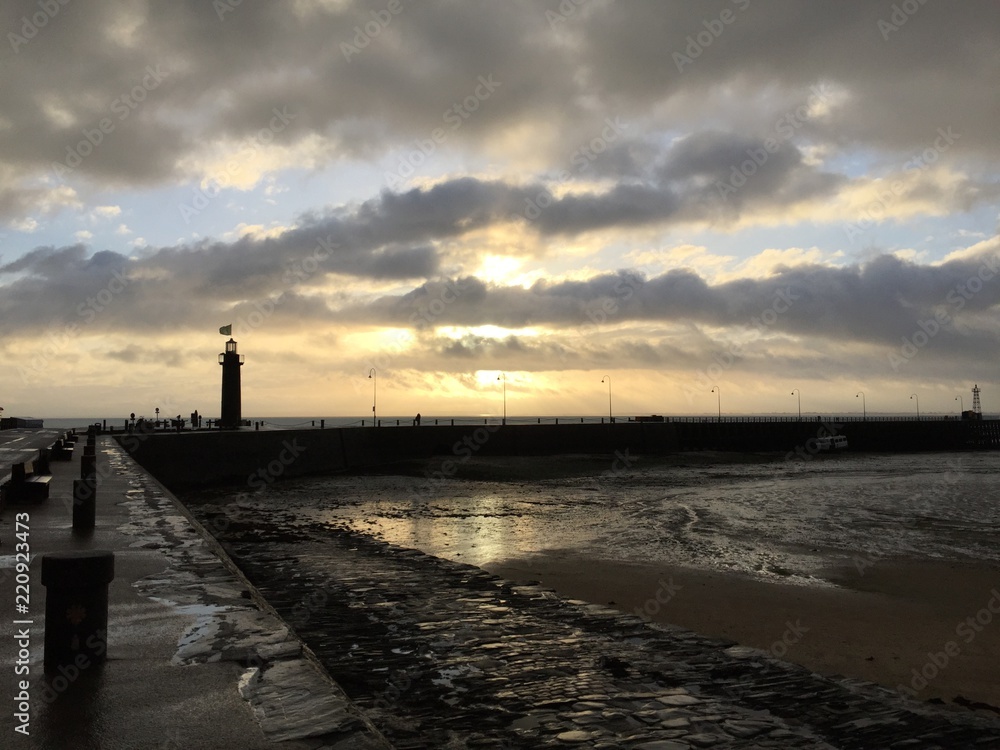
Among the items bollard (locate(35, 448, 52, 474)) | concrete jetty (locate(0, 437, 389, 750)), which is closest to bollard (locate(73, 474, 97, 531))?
concrete jetty (locate(0, 437, 389, 750))

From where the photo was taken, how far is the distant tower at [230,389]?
181 feet

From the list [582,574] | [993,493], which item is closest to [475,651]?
[582,574]

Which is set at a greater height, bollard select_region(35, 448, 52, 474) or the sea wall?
bollard select_region(35, 448, 52, 474)

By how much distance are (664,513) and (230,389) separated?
136ft

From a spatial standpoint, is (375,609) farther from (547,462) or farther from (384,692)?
(547,462)

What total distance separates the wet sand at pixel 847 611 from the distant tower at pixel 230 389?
44.9 meters

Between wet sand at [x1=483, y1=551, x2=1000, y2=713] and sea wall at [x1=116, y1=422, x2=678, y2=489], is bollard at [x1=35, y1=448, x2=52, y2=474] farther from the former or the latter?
sea wall at [x1=116, y1=422, x2=678, y2=489]

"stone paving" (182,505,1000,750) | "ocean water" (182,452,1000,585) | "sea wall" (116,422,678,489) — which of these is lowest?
"ocean water" (182,452,1000,585)

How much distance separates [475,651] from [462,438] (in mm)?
44076

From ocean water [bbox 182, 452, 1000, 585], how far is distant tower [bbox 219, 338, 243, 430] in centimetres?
1981

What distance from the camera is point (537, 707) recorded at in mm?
6613

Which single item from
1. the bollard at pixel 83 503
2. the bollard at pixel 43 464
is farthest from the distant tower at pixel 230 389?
the bollard at pixel 83 503

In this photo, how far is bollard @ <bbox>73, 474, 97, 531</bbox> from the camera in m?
10.0

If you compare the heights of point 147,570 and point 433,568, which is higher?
point 147,570
